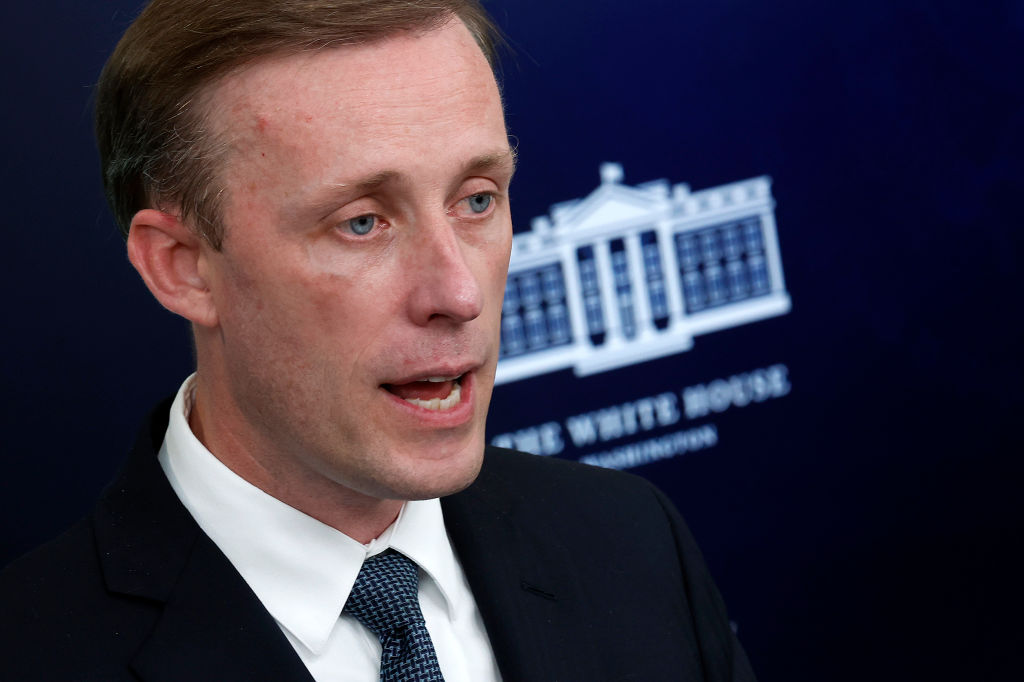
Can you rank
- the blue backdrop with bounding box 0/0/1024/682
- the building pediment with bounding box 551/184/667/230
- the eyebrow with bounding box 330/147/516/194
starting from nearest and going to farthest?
the eyebrow with bounding box 330/147/516/194 → the blue backdrop with bounding box 0/0/1024/682 → the building pediment with bounding box 551/184/667/230

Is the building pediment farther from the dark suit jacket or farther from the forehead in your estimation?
the forehead

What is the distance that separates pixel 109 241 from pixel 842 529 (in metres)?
1.74

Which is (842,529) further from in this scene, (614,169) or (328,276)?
(328,276)

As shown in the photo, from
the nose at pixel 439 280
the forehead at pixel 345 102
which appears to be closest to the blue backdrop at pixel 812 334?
the forehead at pixel 345 102

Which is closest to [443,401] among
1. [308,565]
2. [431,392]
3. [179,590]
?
[431,392]

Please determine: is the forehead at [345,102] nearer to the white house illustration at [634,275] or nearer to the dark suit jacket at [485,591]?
the dark suit jacket at [485,591]

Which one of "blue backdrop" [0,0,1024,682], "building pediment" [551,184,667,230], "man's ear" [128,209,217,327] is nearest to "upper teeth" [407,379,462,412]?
"man's ear" [128,209,217,327]

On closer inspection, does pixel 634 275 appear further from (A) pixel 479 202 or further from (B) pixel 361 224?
(B) pixel 361 224

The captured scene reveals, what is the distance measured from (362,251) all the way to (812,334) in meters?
1.57

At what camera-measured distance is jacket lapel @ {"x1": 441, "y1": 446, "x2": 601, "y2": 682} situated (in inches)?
54.9

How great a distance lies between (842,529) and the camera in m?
2.65

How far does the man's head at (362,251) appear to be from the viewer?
120cm

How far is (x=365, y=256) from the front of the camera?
1224mm

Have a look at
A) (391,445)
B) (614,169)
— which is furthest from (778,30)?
(391,445)
